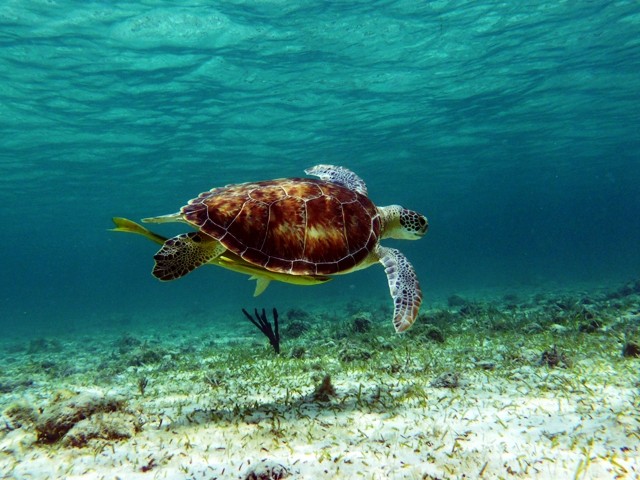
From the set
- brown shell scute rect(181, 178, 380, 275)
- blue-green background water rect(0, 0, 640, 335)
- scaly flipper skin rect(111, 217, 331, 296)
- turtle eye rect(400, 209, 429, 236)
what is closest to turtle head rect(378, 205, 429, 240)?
turtle eye rect(400, 209, 429, 236)

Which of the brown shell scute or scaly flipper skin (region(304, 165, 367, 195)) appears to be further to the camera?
scaly flipper skin (region(304, 165, 367, 195))

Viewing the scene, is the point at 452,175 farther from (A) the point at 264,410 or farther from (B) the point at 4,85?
(A) the point at 264,410

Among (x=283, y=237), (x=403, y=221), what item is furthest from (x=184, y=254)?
(x=403, y=221)

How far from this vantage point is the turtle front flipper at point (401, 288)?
13.9ft

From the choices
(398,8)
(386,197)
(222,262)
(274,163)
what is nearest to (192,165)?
(274,163)

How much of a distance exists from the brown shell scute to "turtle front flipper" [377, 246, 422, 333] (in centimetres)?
38

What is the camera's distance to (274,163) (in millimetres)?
31250

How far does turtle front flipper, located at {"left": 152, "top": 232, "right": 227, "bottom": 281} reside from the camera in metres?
3.96

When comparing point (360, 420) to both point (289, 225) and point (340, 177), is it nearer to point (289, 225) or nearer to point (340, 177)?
point (289, 225)

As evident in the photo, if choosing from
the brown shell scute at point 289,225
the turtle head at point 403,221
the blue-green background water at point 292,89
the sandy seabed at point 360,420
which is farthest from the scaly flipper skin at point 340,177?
the blue-green background water at point 292,89

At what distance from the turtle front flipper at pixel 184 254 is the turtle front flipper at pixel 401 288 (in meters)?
2.14

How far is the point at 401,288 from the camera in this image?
4.79 metres

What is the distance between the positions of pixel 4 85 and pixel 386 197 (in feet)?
144

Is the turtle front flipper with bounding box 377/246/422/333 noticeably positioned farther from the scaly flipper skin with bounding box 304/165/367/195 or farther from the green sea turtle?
the scaly flipper skin with bounding box 304/165/367/195
